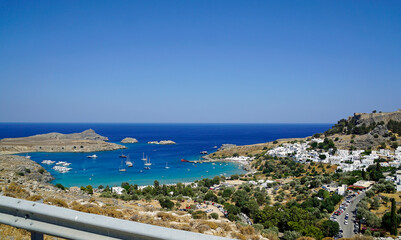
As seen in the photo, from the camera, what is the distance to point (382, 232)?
15.6m

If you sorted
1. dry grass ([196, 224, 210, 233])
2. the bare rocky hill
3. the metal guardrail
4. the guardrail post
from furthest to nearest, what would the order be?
1. the bare rocky hill
2. dry grass ([196, 224, 210, 233])
3. the guardrail post
4. the metal guardrail

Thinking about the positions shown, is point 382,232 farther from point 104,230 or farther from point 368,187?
point 104,230

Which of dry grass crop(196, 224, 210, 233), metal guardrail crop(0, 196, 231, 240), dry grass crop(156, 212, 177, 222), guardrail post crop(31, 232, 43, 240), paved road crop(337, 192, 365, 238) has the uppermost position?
metal guardrail crop(0, 196, 231, 240)

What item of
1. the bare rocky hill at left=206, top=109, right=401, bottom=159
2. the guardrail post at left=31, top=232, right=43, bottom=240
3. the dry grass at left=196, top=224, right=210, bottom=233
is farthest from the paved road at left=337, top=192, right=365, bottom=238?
the bare rocky hill at left=206, top=109, right=401, bottom=159

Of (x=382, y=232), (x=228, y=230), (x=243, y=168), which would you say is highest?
(x=228, y=230)

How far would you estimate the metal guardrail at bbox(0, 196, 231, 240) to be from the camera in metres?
1.82

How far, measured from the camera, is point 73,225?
2027mm

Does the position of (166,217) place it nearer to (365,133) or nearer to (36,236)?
(36,236)

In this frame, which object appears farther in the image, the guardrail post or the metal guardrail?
the guardrail post

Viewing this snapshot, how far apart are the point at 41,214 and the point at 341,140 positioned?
220 ft

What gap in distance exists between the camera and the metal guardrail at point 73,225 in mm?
1816

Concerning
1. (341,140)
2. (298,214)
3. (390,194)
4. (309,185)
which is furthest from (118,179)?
(341,140)

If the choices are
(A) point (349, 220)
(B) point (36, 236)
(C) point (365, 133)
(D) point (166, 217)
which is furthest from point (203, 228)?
(C) point (365, 133)

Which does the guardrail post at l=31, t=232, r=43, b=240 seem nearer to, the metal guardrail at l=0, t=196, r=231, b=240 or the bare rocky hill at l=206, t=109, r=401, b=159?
the metal guardrail at l=0, t=196, r=231, b=240
